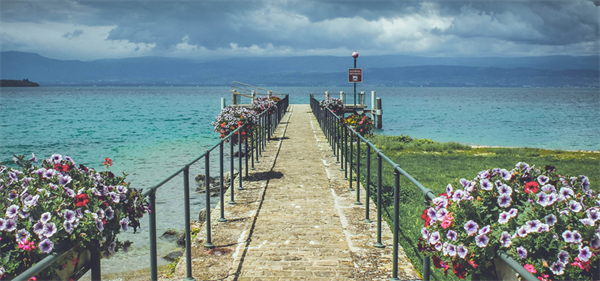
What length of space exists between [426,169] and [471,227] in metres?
12.6

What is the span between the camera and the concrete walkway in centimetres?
511

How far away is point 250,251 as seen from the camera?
572 cm

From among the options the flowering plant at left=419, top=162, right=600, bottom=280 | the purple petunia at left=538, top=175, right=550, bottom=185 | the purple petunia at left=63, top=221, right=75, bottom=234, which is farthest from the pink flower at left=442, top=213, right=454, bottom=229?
the purple petunia at left=63, top=221, right=75, bottom=234

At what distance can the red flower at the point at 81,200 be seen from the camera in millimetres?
3252

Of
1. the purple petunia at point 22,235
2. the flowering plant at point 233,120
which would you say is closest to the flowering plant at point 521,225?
the purple petunia at point 22,235

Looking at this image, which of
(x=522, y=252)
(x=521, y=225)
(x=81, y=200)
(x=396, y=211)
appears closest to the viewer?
(x=522, y=252)

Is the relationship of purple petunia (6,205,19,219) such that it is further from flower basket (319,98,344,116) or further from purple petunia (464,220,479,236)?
flower basket (319,98,344,116)

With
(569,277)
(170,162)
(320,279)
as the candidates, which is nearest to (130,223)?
(320,279)

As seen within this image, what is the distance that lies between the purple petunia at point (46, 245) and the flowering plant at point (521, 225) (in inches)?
89.7

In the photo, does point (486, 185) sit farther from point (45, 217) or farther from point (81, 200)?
point (45, 217)

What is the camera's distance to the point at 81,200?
3.27m

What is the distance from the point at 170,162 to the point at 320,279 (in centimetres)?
2130

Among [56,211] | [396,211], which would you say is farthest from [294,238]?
[56,211]

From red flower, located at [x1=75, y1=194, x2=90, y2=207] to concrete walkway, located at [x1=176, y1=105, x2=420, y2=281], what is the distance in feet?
6.65
